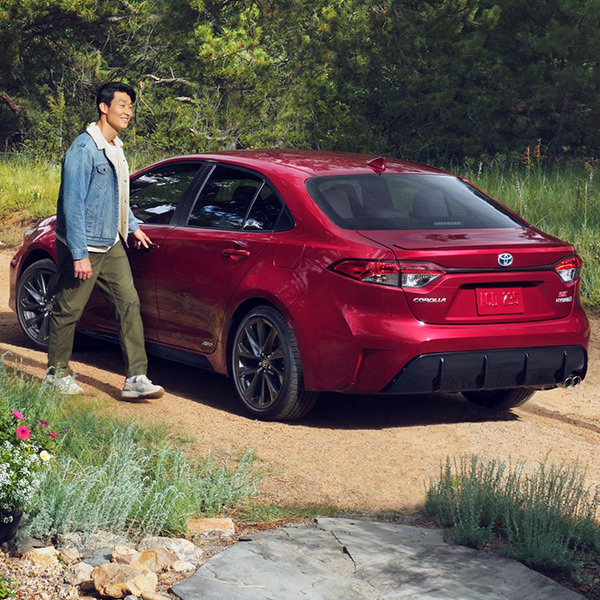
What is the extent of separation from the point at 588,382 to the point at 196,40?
656 inches

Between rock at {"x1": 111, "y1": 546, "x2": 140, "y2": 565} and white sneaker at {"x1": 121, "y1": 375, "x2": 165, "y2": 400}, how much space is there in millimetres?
3151

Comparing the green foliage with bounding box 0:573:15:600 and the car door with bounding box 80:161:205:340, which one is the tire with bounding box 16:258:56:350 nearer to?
the car door with bounding box 80:161:205:340

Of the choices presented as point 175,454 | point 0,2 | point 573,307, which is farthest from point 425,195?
point 0,2

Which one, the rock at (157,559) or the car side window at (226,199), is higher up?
the car side window at (226,199)

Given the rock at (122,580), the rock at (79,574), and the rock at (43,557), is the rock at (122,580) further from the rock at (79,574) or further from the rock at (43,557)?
the rock at (43,557)

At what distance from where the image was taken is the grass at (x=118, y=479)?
466 centimetres

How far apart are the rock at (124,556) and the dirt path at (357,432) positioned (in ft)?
4.14

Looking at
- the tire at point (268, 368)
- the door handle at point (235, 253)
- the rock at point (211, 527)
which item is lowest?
the rock at point (211, 527)

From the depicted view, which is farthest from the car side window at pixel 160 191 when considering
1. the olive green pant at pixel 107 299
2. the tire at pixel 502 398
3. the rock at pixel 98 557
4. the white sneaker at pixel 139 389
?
the rock at pixel 98 557

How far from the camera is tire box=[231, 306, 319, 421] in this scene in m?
6.81

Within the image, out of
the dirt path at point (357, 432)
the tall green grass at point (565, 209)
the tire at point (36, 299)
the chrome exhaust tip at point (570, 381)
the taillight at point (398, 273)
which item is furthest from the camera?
the tall green grass at point (565, 209)

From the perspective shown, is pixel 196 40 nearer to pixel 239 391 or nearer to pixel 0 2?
pixel 0 2

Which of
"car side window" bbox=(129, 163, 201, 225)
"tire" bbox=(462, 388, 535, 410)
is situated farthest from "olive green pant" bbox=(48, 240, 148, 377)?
"tire" bbox=(462, 388, 535, 410)

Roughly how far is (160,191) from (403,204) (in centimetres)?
214
